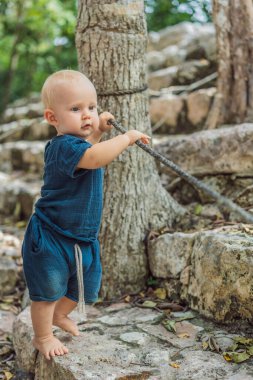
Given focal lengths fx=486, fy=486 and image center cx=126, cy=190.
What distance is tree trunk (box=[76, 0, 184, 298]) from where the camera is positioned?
2.97 metres

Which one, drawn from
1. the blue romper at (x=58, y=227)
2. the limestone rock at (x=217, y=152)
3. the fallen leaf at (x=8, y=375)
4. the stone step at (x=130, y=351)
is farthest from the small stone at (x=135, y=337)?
the limestone rock at (x=217, y=152)

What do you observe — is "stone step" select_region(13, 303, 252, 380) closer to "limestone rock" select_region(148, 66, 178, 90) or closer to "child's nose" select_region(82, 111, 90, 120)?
"child's nose" select_region(82, 111, 90, 120)

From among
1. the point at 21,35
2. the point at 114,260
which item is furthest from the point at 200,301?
the point at 21,35

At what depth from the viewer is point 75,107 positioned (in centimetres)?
214

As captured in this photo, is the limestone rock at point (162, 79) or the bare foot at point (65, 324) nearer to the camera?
the bare foot at point (65, 324)

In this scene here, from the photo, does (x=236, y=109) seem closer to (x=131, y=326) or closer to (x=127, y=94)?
(x=127, y=94)

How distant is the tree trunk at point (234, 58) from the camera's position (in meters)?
4.26

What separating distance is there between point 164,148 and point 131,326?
5.58ft

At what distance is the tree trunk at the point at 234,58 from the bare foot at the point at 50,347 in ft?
8.87

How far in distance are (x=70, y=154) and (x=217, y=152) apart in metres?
1.81

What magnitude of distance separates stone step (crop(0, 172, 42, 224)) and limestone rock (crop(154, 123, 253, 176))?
1.86m

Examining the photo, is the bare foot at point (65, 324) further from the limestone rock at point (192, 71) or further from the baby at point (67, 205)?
the limestone rock at point (192, 71)

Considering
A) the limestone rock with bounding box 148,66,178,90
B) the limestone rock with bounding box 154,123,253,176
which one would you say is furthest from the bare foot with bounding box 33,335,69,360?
the limestone rock with bounding box 148,66,178,90

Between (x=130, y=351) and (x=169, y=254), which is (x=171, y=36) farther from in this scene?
(x=130, y=351)
